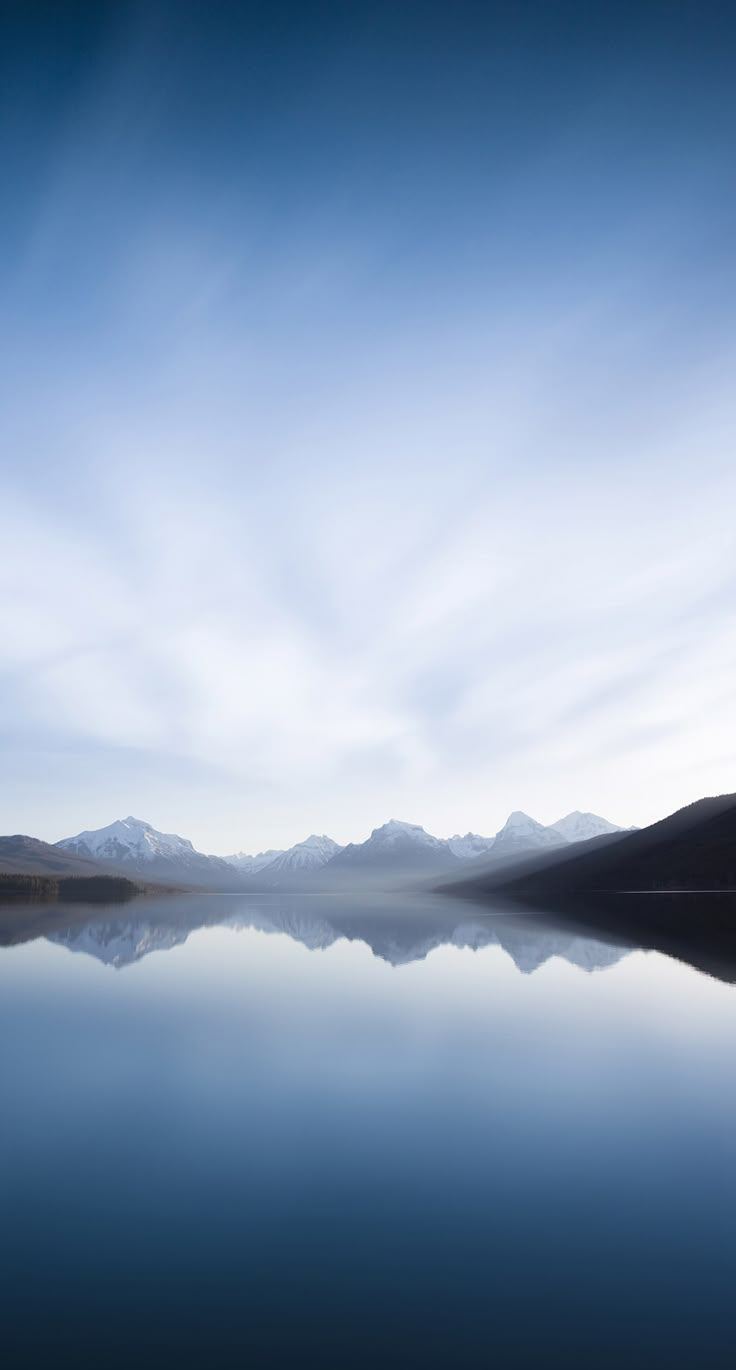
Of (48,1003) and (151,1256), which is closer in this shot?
(151,1256)

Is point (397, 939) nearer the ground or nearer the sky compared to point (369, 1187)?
nearer the ground

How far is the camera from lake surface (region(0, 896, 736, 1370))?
1064 centimetres

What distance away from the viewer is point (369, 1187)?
625 inches

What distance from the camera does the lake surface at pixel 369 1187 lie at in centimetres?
1064

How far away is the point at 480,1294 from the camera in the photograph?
1159 centimetres

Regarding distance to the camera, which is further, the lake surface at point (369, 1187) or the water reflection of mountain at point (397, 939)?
the water reflection of mountain at point (397, 939)

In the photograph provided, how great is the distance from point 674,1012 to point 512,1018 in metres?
8.44

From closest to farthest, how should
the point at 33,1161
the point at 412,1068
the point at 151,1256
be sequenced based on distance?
the point at 151,1256
the point at 33,1161
the point at 412,1068

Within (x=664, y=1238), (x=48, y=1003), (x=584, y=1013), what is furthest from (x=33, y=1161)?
(x=584, y=1013)

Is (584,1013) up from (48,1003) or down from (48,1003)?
down

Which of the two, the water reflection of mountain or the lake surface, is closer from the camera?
the lake surface

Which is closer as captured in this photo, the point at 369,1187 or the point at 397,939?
the point at 369,1187

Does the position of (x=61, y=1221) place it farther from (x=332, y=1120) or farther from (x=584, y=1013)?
(x=584, y=1013)

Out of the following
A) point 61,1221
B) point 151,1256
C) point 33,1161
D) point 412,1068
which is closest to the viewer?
point 151,1256
